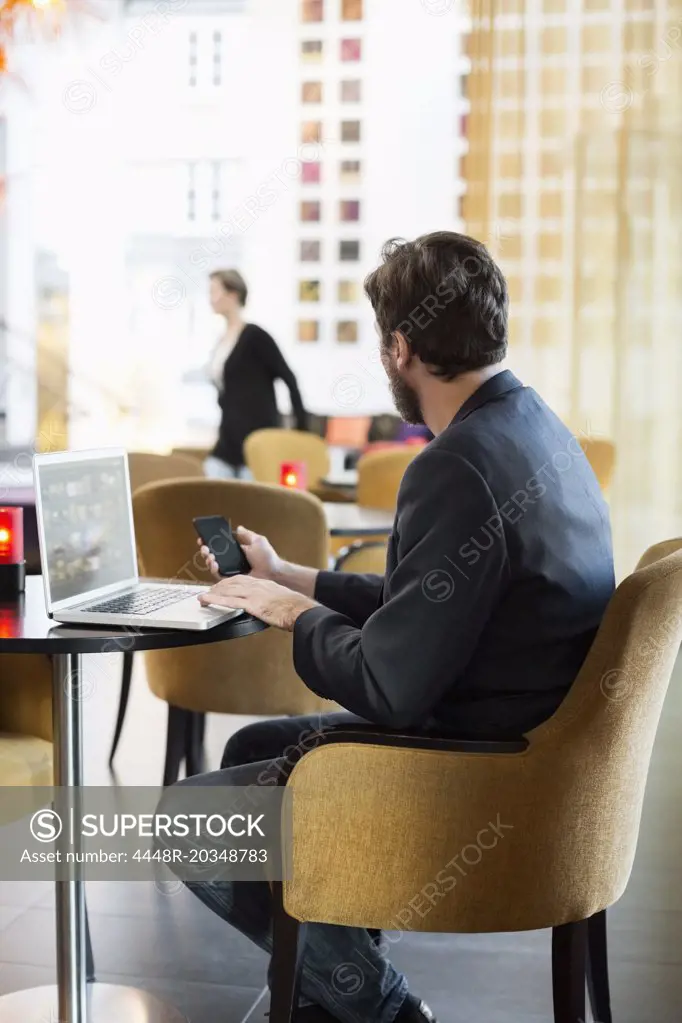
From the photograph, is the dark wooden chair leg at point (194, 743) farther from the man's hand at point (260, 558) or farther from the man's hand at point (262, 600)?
the man's hand at point (262, 600)

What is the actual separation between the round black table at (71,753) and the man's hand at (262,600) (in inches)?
1.6

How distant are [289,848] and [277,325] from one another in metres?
7.02

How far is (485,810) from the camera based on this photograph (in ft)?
5.07

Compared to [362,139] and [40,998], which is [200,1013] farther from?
[362,139]

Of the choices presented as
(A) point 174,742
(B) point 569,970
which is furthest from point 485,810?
(A) point 174,742

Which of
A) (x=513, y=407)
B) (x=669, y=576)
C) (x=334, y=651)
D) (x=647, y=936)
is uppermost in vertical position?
(x=513, y=407)

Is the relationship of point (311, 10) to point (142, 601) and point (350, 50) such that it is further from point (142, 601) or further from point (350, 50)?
point (142, 601)

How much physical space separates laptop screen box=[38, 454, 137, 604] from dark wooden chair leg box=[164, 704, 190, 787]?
820 millimetres

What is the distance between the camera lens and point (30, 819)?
204 centimetres

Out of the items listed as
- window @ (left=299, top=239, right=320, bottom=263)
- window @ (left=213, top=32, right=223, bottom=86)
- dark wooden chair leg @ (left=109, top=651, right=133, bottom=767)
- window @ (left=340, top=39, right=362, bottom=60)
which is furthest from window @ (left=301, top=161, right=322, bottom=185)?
dark wooden chair leg @ (left=109, top=651, right=133, bottom=767)

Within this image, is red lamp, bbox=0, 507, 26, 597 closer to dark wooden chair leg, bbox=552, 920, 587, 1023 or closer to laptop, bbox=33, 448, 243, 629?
laptop, bbox=33, 448, 243, 629

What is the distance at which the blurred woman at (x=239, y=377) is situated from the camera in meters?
5.13

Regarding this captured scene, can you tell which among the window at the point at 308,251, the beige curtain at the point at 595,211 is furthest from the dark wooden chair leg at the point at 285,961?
the window at the point at 308,251

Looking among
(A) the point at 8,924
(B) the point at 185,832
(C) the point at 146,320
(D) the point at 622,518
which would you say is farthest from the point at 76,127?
(B) the point at 185,832
